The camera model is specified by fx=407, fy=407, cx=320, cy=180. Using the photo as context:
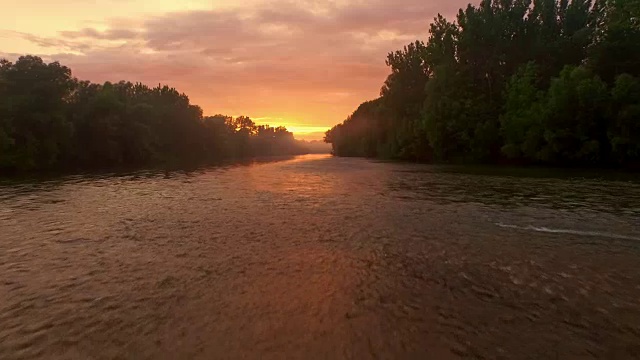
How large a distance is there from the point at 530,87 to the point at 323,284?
76.6 m

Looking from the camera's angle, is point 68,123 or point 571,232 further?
point 68,123

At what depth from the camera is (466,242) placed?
1858cm

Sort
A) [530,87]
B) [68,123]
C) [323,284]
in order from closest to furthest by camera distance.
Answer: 1. [323,284]
2. [530,87]
3. [68,123]

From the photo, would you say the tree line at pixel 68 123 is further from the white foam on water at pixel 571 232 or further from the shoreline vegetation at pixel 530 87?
the white foam on water at pixel 571 232

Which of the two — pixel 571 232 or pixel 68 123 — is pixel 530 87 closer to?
pixel 571 232

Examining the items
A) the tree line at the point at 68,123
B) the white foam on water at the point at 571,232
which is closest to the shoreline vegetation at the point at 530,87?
the white foam on water at the point at 571,232

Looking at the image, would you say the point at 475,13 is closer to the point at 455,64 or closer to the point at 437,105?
the point at 455,64

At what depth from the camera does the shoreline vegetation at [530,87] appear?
64.1m

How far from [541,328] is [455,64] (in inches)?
3629

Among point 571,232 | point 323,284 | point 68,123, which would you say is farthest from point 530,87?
point 68,123

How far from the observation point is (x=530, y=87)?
75938 millimetres

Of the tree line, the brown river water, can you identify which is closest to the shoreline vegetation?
the brown river water

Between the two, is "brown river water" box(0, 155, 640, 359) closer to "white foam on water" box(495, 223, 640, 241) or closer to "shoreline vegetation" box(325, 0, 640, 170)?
"white foam on water" box(495, 223, 640, 241)

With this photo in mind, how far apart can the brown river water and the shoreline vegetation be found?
45.1 metres
